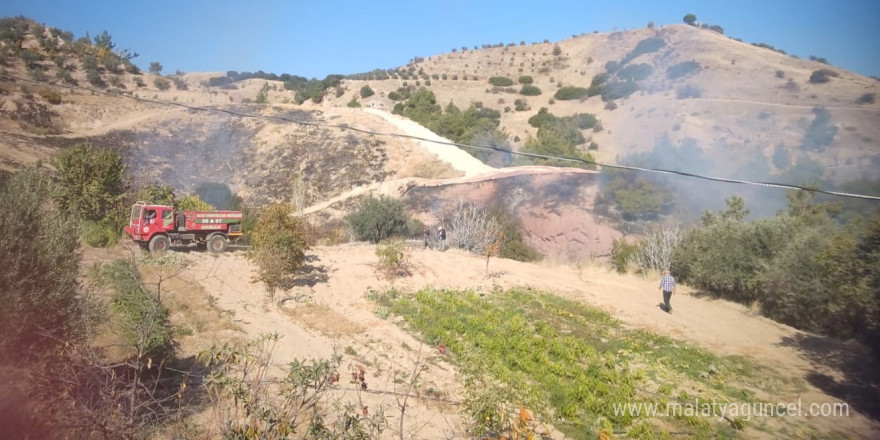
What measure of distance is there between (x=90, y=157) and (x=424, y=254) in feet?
42.5

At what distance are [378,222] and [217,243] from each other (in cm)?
701

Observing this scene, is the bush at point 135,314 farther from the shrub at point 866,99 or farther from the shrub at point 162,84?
the shrub at point 162,84

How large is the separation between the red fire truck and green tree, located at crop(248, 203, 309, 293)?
378 cm

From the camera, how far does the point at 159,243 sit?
15.8m

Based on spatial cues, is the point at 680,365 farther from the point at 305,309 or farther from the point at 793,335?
the point at 305,309

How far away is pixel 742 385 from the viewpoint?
889cm

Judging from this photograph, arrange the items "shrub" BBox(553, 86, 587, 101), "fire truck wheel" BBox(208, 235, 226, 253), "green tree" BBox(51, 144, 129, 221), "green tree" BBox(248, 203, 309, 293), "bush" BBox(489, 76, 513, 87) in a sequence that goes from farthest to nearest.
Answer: "bush" BBox(489, 76, 513, 87)
"shrub" BBox(553, 86, 587, 101)
"green tree" BBox(51, 144, 129, 221)
"fire truck wheel" BBox(208, 235, 226, 253)
"green tree" BBox(248, 203, 309, 293)

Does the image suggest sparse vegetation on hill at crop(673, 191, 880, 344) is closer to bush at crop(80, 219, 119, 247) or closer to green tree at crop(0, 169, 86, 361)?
green tree at crop(0, 169, 86, 361)

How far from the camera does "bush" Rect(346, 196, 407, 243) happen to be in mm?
21797

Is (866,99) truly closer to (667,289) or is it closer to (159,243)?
(667,289)

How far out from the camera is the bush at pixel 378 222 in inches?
858

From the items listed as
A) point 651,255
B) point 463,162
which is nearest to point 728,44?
point 463,162

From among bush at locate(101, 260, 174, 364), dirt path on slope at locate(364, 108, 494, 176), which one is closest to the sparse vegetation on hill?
bush at locate(101, 260, 174, 364)

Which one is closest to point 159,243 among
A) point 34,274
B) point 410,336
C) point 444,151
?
point 410,336
